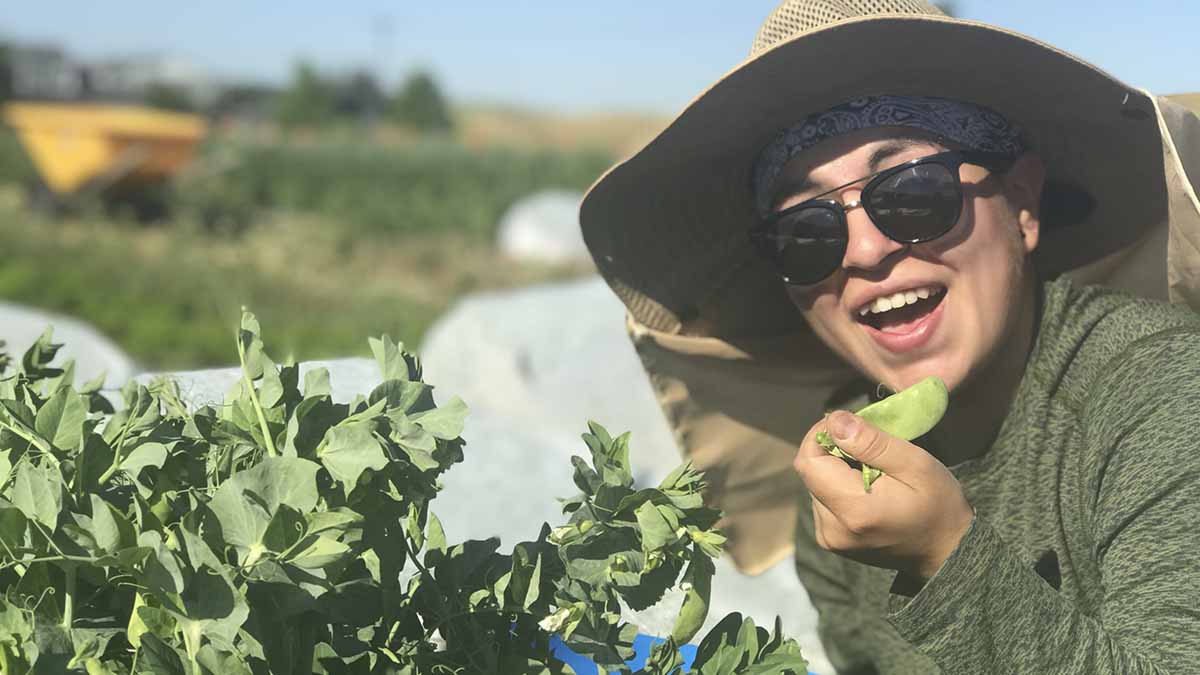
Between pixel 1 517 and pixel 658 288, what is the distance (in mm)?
1496

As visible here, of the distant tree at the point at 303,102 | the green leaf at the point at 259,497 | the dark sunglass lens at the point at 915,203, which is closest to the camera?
the green leaf at the point at 259,497

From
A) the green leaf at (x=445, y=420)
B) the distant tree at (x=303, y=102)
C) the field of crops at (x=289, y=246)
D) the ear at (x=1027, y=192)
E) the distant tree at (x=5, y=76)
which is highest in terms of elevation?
the distant tree at (x=303, y=102)

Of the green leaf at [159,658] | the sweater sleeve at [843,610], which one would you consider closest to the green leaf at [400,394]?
the green leaf at [159,658]

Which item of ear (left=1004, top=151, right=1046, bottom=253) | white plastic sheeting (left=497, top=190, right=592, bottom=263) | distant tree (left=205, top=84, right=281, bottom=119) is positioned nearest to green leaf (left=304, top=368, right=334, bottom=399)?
ear (left=1004, top=151, right=1046, bottom=253)

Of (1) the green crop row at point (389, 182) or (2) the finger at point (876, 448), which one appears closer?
(2) the finger at point (876, 448)

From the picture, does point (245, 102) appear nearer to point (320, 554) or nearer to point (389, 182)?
point (389, 182)

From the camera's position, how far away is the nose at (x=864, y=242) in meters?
1.74

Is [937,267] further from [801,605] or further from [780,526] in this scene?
[801,605]

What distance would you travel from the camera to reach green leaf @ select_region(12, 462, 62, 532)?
82cm

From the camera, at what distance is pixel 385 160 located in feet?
75.2

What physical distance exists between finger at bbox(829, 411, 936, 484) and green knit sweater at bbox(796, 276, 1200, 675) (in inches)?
4.6

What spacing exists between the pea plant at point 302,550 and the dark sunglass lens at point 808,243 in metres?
0.87

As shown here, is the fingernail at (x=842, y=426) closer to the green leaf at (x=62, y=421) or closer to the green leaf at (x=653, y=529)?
the green leaf at (x=653, y=529)

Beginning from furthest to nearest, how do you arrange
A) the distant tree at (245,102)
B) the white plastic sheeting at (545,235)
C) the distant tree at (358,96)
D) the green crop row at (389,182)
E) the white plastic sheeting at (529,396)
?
the distant tree at (358,96)
the distant tree at (245,102)
the green crop row at (389,182)
the white plastic sheeting at (545,235)
the white plastic sheeting at (529,396)
